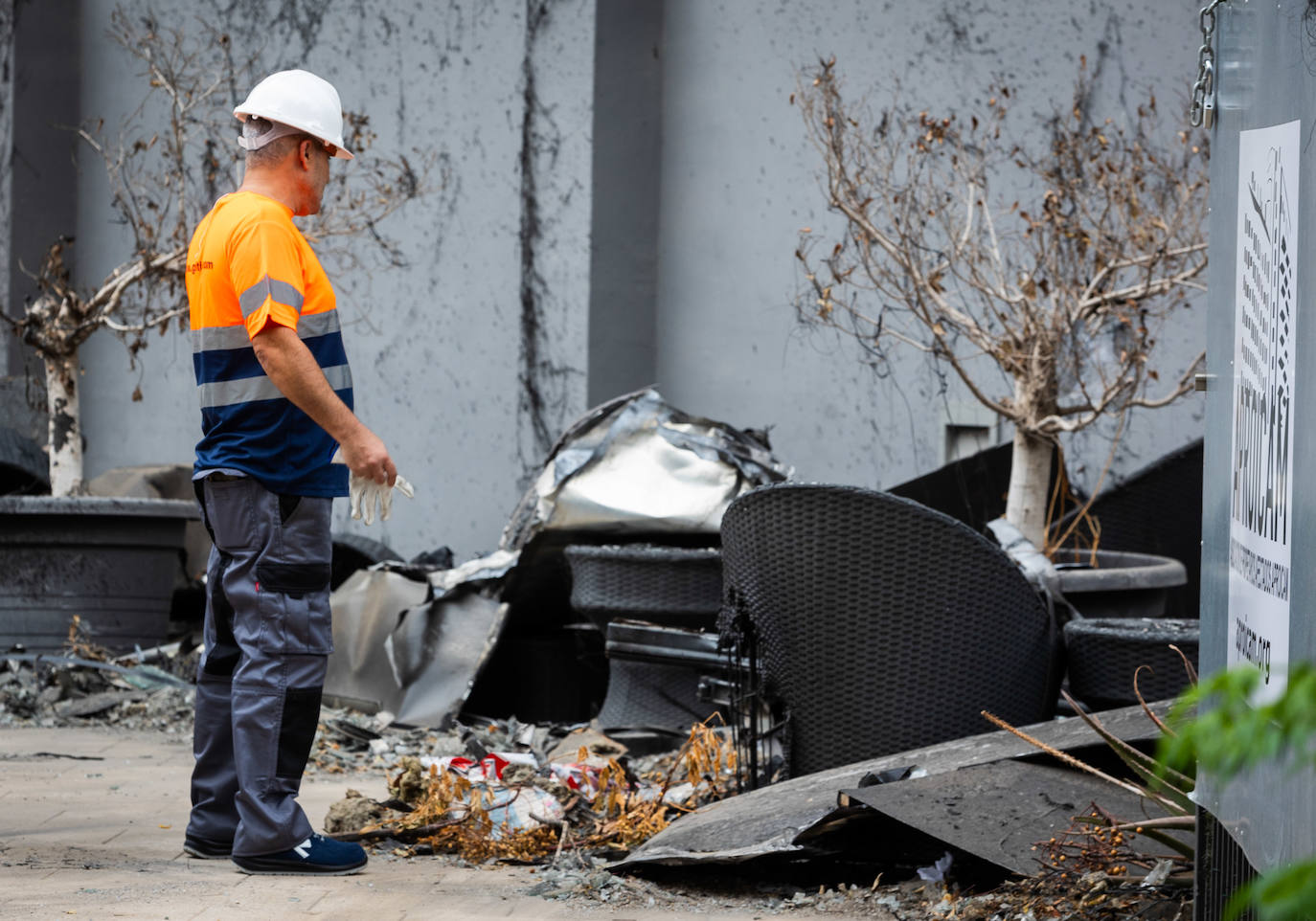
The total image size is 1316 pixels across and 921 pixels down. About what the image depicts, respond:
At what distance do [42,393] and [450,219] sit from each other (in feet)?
8.13

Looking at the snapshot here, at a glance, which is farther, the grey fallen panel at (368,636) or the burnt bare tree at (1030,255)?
the grey fallen panel at (368,636)

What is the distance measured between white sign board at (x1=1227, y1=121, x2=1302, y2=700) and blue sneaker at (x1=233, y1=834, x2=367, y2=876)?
195 cm

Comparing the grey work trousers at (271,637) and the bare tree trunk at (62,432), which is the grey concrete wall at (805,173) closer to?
the bare tree trunk at (62,432)

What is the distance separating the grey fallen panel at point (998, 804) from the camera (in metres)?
3.05

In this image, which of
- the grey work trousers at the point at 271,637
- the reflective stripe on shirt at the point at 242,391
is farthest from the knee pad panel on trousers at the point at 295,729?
the reflective stripe on shirt at the point at 242,391

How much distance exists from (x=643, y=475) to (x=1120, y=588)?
5.95 ft

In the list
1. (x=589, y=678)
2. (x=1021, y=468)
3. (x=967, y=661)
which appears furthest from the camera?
(x=589, y=678)

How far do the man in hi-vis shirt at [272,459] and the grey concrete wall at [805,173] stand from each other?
4.21m

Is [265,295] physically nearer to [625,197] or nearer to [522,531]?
[522,531]

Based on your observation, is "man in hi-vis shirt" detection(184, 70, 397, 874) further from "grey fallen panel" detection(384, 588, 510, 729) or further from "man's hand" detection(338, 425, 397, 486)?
"grey fallen panel" detection(384, 588, 510, 729)

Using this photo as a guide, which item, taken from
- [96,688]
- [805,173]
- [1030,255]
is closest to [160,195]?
[96,688]

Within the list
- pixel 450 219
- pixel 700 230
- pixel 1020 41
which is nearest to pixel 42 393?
pixel 450 219

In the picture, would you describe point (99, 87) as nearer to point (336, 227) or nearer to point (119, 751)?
point (336, 227)

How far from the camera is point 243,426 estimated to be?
10.9ft
